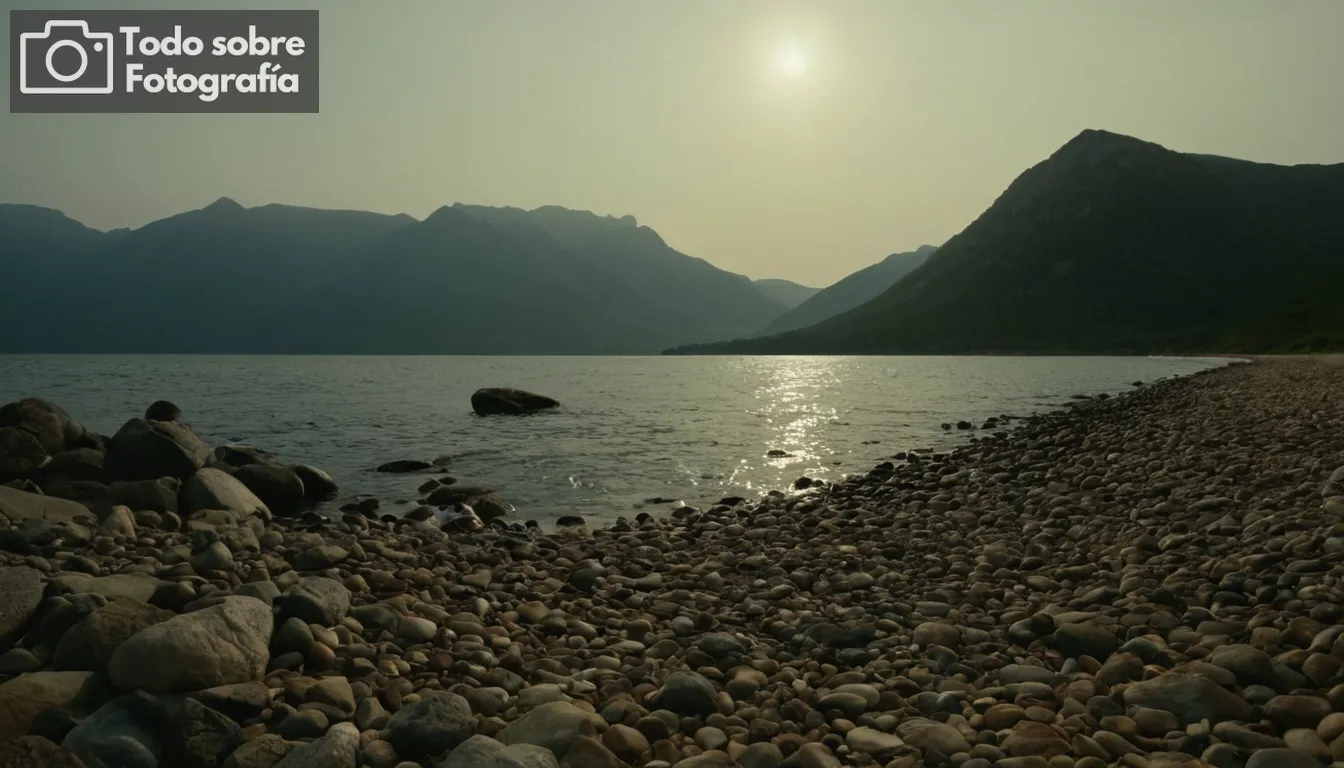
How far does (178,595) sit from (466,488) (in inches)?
415

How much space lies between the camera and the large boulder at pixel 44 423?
16.2 meters

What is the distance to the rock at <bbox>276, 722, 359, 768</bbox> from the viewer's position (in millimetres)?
Result: 4324

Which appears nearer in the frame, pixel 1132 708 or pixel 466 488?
pixel 1132 708

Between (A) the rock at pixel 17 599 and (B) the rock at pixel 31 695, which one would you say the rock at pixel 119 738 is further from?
(A) the rock at pixel 17 599

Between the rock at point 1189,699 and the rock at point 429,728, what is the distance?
4515 millimetres

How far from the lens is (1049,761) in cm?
429

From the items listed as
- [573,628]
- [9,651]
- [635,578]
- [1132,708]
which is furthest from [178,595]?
[1132,708]

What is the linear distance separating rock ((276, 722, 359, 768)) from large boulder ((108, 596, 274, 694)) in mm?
1100

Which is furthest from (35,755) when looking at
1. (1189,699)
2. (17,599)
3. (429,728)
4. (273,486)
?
(273,486)

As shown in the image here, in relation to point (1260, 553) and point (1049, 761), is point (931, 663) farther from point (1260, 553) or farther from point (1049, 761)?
point (1260, 553)

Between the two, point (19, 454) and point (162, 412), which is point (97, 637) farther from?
point (162, 412)

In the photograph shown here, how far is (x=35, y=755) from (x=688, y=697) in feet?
12.9

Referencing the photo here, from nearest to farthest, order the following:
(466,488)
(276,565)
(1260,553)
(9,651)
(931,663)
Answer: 1. (9,651)
2. (931,663)
3. (1260,553)
4. (276,565)
5. (466,488)

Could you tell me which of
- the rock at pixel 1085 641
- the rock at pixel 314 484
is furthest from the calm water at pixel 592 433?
the rock at pixel 1085 641
